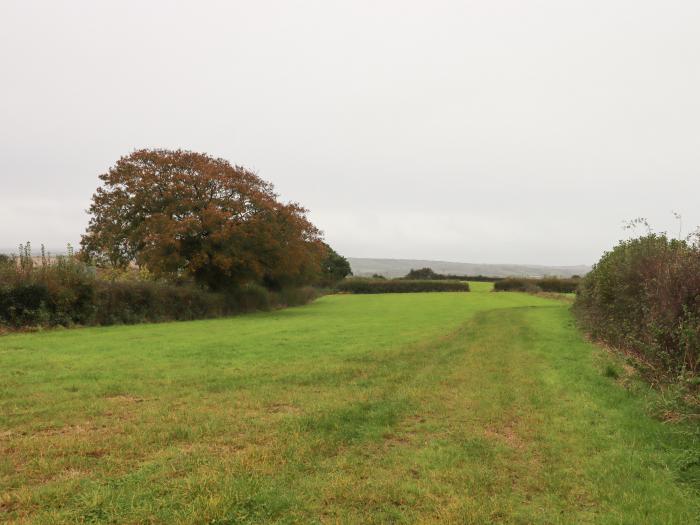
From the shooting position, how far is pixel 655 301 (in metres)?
9.74

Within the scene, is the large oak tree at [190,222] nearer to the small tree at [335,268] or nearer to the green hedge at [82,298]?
the green hedge at [82,298]

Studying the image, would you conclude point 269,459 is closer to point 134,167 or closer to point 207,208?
point 207,208

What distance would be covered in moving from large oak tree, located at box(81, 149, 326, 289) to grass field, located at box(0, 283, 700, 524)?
1762cm

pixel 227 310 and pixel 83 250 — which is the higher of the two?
pixel 83 250

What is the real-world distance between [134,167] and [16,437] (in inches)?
1103

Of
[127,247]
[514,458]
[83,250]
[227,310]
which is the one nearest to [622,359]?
[514,458]

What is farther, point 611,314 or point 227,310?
point 227,310

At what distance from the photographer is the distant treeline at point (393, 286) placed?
81.9 m

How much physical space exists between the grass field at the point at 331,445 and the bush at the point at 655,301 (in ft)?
3.47

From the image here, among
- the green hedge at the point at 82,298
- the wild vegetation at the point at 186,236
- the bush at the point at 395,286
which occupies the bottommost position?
the bush at the point at 395,286

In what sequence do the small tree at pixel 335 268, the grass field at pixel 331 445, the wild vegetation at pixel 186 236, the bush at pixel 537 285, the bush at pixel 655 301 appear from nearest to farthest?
the grass field at pixel 331 445, the bush at pixel 655 301, the wild vegetation at pixel 186 236, the bush at pixel 537 285, the small tree at pixel 335 268

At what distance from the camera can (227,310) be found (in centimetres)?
3234

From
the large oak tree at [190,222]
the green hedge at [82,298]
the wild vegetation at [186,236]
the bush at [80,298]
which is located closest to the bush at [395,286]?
the wild vegetation at [186,236]

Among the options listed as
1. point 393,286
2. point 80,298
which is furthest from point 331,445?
point 393,286
